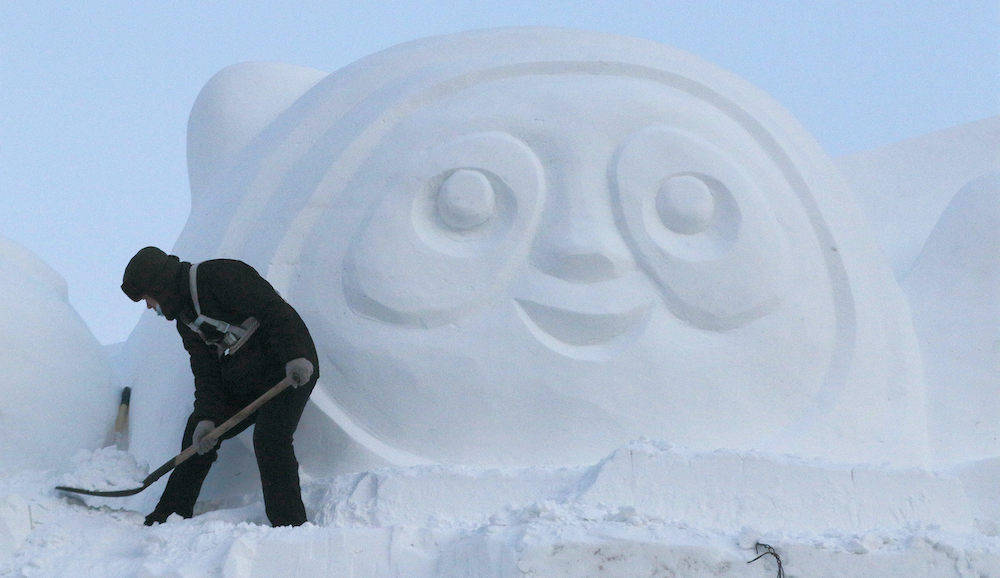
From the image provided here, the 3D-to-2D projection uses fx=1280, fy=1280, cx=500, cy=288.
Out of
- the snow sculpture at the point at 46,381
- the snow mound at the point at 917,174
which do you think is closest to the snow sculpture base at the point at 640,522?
the snow sculpture at the point at 46,381

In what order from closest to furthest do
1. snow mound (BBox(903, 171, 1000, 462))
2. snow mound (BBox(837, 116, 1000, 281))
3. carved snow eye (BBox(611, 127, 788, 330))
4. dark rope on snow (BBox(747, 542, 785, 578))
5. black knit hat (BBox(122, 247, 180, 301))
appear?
1. dark rope on snow (BBox(747, 542, 785, 578))
2. black knit hat (BBox(122, 247, 180, 301))
3. carved snow eye (BBox(611, 127, 788, 330))
4. snow mound (BBox(903, 171, 1000, 462))
5. snow mound (BBox(837, 116, 1000, 281))

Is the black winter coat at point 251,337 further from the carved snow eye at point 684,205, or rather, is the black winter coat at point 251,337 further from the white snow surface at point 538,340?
the carved snow eye at point 684,205

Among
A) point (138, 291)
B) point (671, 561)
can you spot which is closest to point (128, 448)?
point (138, 291)

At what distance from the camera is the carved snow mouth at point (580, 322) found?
4.50 metres

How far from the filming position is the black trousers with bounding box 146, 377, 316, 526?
13.7 ft

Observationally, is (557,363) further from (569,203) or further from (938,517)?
(938,517)

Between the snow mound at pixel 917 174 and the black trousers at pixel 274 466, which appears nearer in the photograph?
the black trousers at pixel 274 466

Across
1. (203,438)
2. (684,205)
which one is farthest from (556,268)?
(203,438)

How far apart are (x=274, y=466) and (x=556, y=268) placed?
47.5 inches

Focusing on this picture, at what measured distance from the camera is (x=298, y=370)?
414 cm

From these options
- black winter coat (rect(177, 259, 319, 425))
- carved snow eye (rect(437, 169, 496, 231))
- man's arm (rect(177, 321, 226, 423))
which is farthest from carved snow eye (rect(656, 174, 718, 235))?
man's arm (rect(177, 321, 226, 423))

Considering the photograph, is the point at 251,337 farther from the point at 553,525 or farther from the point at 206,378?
the point at 553,525

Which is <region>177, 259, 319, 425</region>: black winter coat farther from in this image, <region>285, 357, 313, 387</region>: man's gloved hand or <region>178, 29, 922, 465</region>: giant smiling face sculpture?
<region>178, 29, 922, 465</region>: giant smiling face sculpture

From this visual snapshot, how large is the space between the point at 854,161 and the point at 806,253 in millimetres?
3092
